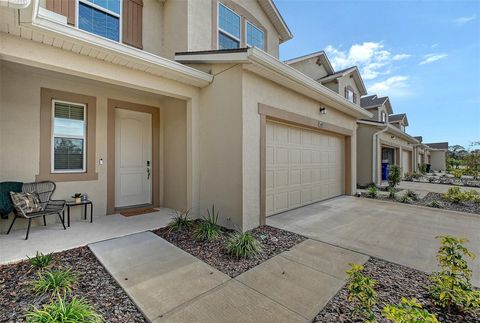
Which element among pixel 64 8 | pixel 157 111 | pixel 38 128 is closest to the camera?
pixel 38 128

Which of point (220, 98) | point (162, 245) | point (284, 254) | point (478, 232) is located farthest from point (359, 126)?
point (162, 245)

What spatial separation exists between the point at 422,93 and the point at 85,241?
83.7 ft

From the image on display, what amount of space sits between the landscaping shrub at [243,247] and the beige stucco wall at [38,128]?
2.69 metres

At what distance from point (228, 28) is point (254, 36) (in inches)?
56.0

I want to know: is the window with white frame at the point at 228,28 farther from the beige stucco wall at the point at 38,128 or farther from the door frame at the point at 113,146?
the door frame at the point at 113,146

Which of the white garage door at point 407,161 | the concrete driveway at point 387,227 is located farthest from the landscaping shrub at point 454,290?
the white garage door at point 407,161

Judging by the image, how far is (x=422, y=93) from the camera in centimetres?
1914

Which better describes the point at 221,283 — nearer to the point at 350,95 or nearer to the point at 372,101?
the point at 350,95

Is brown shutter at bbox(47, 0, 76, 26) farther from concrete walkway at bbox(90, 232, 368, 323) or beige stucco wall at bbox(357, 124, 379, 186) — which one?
beige stucco wall at bbox(357, 124, 379, 186)

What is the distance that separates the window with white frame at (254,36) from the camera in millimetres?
8259

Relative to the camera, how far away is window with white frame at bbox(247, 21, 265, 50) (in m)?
8.26

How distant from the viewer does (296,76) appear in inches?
208

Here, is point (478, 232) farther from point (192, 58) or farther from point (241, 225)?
point (192, 58)

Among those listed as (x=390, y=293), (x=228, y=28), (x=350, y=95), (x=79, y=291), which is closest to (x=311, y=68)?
(x=350, y=95)
